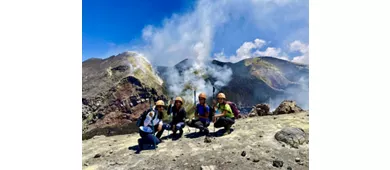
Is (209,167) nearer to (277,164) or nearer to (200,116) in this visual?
(277,164)

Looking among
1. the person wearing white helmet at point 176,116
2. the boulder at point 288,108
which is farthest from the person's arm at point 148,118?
the boulder at point 288,108

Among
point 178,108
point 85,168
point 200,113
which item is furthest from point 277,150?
point 85,168

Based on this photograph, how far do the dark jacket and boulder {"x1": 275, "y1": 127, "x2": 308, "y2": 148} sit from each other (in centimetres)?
295

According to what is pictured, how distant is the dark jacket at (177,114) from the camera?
25.4 feet

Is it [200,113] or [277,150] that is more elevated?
[200,113]

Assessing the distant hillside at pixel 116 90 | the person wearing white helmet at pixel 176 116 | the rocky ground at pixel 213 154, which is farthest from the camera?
the distant hillside at pixel 116 90

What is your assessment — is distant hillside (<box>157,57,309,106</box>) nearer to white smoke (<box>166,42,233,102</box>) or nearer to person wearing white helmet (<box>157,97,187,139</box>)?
white smoke (<box>166,42,233,102</box>)

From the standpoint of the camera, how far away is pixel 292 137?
6.77m

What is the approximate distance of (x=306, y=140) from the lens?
22.1 ft

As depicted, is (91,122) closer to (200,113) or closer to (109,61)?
(109,61)

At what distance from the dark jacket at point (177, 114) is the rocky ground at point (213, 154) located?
0.65 metres

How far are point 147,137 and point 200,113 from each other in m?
1.92

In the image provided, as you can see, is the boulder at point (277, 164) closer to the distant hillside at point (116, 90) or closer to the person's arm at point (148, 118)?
the person's arm at point (148, 118)

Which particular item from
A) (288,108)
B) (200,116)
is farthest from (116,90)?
(200,116)
